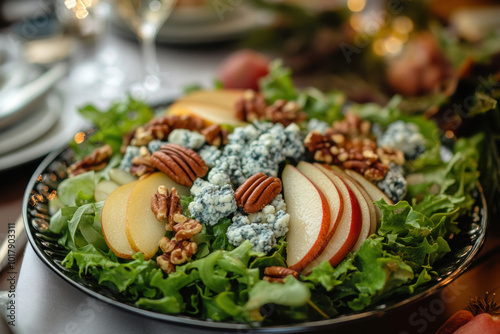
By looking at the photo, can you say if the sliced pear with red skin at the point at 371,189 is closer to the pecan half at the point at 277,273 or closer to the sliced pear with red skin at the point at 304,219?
the sliced pear with red skin at the point at 304,219

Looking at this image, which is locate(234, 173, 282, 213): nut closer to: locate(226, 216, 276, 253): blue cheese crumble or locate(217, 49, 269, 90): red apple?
locate(226, 216, 276, 253): blue cheese crumble

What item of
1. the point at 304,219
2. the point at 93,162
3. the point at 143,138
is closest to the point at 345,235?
the point at 304,219

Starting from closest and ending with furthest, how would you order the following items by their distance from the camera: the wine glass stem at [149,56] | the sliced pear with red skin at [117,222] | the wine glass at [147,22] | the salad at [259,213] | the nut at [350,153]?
the salad at [259,213] → the sliced pear with red skin at [117,222] → the nut at [350,153] → the wine glass at [147,22] → the wine glass stem at [149,56]

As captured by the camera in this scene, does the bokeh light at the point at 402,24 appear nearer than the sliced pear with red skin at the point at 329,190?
No

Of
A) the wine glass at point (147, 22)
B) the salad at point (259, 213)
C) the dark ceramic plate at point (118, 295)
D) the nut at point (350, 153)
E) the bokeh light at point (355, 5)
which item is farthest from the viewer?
the bokeh light at point (355, 5)

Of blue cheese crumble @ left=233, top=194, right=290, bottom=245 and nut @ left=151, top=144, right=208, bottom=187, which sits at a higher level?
nut @ left=151, top=144, right=208, bottom=187

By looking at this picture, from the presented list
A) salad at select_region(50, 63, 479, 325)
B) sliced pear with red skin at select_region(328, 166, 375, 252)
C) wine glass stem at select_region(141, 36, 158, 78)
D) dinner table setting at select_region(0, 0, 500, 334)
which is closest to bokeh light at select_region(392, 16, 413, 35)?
dinner table setting at select_region(0, 0, 500, 334)

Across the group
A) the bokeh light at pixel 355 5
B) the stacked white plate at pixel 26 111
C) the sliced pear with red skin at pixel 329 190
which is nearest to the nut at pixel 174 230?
the sliced pear with red skin at pixel 329 190
